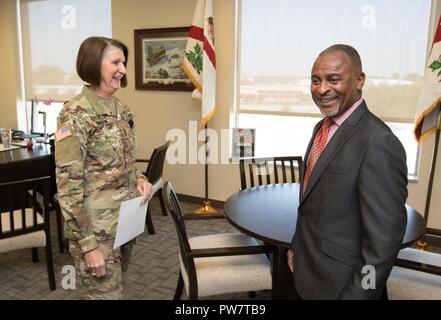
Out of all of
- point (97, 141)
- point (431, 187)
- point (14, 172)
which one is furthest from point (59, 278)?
point (431, 187)

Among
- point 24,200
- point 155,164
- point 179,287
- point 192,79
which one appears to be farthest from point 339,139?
point 192,79

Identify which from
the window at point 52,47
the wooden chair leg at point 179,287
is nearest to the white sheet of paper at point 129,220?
the wooden chair leg at point 179,287

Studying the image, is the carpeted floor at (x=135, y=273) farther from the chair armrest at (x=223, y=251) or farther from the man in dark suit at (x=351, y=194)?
the man in dark suit at (x=351, y=194)

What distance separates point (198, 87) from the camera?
12.6ft

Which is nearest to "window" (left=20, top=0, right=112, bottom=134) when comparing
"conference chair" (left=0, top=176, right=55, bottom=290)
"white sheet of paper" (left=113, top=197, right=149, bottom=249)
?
"conference chair" (left=0, top=176, right=55, bottom=290)

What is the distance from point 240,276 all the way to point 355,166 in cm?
111

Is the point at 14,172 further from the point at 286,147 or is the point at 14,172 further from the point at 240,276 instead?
the point at 286,147

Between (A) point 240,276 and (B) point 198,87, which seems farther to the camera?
(B) point 198,87

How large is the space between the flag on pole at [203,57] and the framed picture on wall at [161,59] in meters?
0.35

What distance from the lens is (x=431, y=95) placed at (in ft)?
9.52

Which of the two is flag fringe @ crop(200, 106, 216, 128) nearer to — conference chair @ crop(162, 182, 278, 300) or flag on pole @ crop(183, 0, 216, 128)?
flag on pole @ crop(183, 0, 216, 128)

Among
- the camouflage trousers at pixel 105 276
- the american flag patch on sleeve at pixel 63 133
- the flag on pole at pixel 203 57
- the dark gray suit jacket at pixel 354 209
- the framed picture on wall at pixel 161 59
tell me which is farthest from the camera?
the framed picture on wall at pixel 161 59

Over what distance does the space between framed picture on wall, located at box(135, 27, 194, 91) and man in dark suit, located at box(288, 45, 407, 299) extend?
325 centimetres

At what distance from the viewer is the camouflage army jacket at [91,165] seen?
131 centimetres
